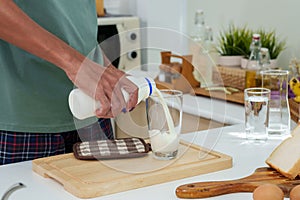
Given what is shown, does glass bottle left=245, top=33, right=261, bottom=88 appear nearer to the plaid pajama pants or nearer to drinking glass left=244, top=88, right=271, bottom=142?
drinking glass left=244, top=88, right=271, bottom=142

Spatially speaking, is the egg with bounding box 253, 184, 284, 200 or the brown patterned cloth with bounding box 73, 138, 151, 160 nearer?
the egg with bounding box 253, 184, 284, 200

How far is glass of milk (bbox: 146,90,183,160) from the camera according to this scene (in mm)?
1361

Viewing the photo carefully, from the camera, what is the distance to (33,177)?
133cm

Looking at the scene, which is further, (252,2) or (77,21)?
(252,2)

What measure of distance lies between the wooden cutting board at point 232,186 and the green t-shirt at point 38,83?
1.79 ft

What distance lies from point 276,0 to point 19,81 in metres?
1.29

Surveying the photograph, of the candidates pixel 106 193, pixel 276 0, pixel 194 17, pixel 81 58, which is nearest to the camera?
pixel 106 193

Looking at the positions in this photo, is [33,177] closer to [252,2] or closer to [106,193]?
[106,193]

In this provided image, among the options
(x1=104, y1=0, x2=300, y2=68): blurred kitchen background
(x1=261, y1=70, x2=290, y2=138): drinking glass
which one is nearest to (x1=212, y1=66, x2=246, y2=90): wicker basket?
(x1=104, y1=0, x2=300, y2=68): blurred kitchen background

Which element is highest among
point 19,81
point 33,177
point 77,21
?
point 77,21

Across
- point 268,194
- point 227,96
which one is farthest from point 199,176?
point 227,96

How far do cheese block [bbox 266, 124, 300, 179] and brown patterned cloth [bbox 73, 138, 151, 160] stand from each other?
31cm

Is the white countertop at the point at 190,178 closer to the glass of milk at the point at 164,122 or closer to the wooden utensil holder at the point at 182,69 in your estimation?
the glass of milk at the point at 164,122

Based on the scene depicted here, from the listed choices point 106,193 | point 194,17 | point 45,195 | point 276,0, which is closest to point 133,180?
point 106,193
